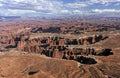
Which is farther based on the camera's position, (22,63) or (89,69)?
(22,63)

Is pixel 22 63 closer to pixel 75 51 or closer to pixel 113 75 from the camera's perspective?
pixel 75 51

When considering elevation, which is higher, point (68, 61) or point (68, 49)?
point (68, 61)

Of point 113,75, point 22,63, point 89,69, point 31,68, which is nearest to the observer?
point 113,75

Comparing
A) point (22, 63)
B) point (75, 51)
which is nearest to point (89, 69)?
point (22, 63)

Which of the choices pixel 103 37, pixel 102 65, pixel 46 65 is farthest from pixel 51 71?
pixel 103 37

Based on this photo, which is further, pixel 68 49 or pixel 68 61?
pixel 68 49

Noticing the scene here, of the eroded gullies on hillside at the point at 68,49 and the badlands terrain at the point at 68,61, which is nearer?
the badlands terrain at the point at 68,61

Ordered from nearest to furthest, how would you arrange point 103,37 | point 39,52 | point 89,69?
→ point 89,69
point 39,52
point 103,37

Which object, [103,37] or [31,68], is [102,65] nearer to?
[31,68]

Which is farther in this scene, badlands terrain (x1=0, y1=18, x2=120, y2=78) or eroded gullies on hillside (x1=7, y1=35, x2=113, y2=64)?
eroded gullies on hillside (x1=7, y1=35, x2=113, y2=64)
